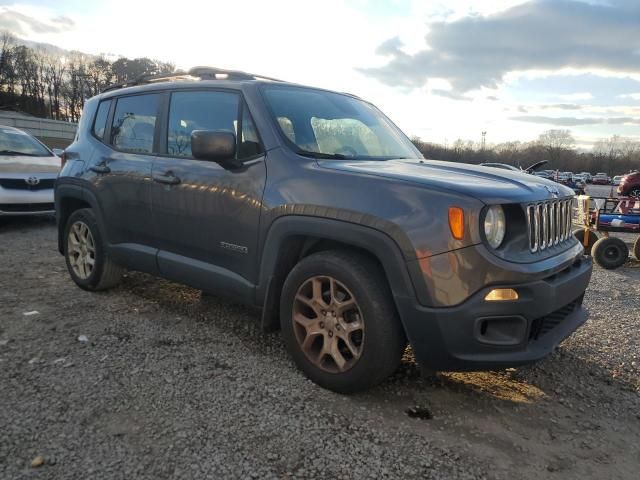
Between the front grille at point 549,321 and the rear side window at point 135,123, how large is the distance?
3139 mm

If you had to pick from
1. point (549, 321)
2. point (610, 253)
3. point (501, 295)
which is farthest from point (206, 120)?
point (610, 253)

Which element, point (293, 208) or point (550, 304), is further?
point (293, 208)

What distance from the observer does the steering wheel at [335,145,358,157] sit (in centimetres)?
346

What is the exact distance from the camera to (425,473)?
2.33 m

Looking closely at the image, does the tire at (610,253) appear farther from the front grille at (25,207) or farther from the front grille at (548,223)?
the front grille at (25,207)

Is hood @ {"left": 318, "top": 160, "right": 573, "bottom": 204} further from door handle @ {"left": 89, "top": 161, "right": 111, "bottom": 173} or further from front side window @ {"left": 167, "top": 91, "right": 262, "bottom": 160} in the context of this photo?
door handle @ {"left": 89, "top": 161, "right": 111, "bottom": 173}

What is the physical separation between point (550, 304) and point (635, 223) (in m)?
7.11

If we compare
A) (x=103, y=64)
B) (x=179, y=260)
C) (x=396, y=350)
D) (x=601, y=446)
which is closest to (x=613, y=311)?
(x=601, y=446)

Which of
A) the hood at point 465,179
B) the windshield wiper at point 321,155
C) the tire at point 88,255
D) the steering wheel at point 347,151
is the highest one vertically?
the steering wheel at point 347,151

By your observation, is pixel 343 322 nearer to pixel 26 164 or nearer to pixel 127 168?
pixel 127 168

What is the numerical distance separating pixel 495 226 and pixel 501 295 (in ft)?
1.19

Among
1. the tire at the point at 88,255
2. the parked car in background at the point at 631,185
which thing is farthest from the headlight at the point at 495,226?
the parked car in background at the point at 631,185

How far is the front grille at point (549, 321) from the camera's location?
2.72 metres

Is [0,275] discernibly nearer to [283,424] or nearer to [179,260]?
[179,260]
